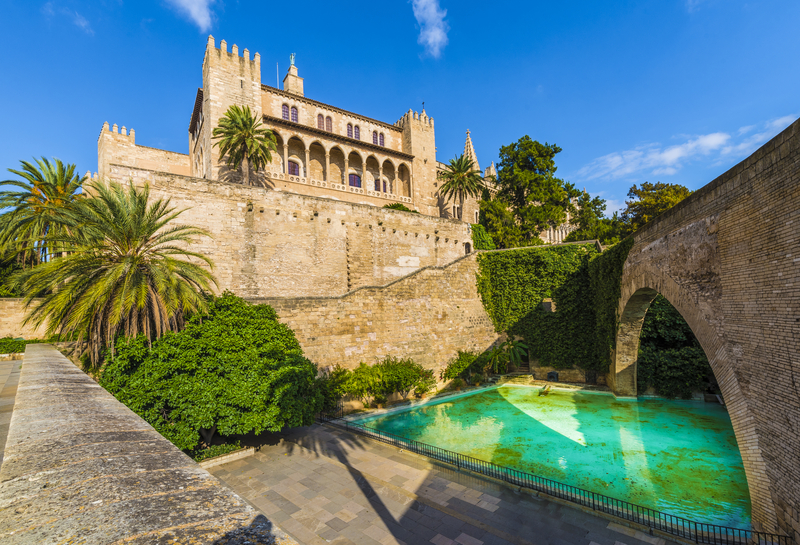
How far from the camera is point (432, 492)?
30.5 ft

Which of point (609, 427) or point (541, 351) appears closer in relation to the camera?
point (609, 427)

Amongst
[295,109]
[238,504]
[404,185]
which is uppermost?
[295,109]

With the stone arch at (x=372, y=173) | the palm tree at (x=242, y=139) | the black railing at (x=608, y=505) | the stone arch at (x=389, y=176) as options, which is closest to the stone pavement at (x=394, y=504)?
the black railing at (x=608, y=505)

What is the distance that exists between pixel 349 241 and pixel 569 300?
14464 mm

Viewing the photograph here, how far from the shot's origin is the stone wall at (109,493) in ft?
5.91

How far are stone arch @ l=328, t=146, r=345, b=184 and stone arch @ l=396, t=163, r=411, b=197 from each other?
6.34 meters

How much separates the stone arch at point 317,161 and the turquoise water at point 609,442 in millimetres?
23490

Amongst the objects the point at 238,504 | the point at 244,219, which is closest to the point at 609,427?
Result: the point at 238,504

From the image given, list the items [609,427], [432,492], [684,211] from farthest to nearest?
[609,427]
[684,211]
[432,492]

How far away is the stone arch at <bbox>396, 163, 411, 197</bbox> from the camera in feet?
126

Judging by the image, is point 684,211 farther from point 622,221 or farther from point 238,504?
point 622,221

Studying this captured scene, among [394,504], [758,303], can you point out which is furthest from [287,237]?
[758,303]

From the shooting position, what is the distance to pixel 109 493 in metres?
2.22

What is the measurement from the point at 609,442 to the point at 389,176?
30.9 m
